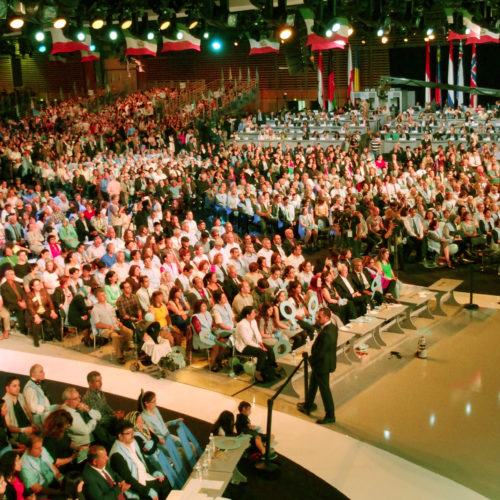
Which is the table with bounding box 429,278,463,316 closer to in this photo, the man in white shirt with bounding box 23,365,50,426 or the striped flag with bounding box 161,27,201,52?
the striped flag with bounding box 161,27,201,52

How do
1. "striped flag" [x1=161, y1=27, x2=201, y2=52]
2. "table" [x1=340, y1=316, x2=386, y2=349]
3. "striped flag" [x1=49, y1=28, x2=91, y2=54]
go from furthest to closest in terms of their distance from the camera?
"striped flag" [x1=161, y1=27, x2=201, y2=52], "striped flag" [x1=49, y1=28, x2=91, y2=54], "table" [x1=340, y1=316, x2=386, y2=349]

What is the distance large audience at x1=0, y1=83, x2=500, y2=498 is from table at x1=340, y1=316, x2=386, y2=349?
0.24 m

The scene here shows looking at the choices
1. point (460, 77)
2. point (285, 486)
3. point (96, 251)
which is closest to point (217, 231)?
point (96, 251)

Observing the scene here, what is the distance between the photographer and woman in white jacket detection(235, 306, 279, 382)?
22.9 ft

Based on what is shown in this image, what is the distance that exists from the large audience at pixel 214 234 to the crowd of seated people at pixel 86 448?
19 millimetres

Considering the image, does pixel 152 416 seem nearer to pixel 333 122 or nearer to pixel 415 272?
pixel 415 272

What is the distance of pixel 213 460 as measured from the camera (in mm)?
4898

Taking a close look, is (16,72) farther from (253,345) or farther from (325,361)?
(325,361)

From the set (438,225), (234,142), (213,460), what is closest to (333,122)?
(234,142)

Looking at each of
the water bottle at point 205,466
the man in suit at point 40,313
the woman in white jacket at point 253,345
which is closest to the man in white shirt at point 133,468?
the water bottle at point 205,466

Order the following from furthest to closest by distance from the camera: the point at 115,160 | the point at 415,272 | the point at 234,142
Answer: the point at 234,142, the point at 115,160, the point at 415,272

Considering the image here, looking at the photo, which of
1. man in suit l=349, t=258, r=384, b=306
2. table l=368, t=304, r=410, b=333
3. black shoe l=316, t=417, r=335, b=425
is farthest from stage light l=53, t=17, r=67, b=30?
black shoe l=316, t=417, r=335, b=425

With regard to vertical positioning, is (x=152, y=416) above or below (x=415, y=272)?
above

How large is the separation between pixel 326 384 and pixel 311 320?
6.33 ft
